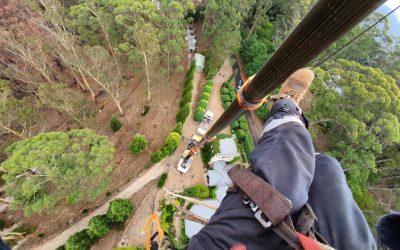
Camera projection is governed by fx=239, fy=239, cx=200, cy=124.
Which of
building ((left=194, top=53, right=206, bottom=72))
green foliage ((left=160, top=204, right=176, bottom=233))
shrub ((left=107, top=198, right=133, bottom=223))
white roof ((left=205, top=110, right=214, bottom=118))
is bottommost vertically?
green foliage ((left=160, top=204, right=176, bottom=233))

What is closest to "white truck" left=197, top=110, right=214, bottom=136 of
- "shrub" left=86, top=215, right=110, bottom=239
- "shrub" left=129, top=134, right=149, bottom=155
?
"shrub" left=129, top=134, right=149, bottom=155

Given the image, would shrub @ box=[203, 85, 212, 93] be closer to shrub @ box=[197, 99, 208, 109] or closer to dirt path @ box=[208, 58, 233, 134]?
dirt path @ box=[208, 58, 233, 134]

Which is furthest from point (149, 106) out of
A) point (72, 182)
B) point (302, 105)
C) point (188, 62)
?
point (302, 105)

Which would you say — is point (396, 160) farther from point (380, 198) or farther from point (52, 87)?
point (52, 87)

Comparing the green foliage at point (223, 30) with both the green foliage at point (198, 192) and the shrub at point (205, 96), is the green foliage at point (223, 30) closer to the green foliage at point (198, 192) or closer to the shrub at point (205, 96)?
the shrub at point (205, 96)

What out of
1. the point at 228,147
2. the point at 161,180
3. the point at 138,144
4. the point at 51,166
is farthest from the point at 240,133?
the point at 51,166

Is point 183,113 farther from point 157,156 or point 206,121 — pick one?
point 157,156
